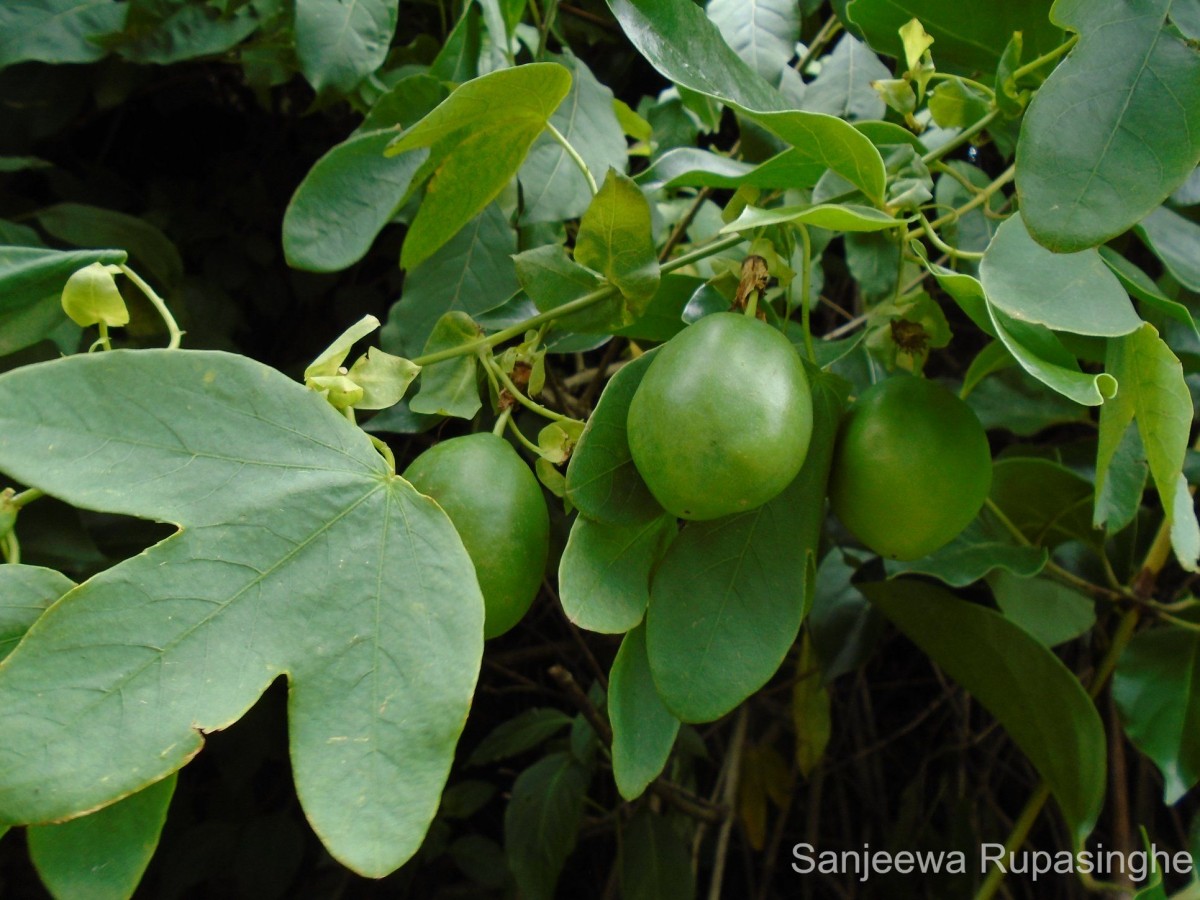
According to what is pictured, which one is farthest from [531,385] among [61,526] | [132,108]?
[132,108]

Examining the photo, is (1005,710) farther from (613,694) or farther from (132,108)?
(132,108)

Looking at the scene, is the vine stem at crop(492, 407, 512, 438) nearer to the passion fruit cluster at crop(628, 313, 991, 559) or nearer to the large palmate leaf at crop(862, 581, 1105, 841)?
the passion fruit cluster at crop(628, 313, 991, 559)

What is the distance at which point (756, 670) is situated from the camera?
50 centimetres

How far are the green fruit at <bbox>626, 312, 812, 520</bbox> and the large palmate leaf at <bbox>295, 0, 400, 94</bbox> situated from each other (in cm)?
41

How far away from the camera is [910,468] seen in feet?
1.71

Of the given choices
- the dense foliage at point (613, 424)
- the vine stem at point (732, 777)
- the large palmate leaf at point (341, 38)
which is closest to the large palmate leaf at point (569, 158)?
the dense foliage at point (613, 424)

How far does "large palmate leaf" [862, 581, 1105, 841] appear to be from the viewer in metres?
0.71

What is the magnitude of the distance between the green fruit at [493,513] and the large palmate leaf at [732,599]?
0.07m

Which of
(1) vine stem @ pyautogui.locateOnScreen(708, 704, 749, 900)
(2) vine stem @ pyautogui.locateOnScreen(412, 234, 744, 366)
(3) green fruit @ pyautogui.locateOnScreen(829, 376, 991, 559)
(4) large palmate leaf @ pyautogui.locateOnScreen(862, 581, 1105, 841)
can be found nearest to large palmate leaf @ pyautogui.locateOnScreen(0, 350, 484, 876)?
(2) vine stem @ pyautogui.locateOnScreen(412, 234, 744, 366)

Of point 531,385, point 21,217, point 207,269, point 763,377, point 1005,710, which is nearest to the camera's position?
point 763,377

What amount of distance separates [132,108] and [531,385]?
1043 mm

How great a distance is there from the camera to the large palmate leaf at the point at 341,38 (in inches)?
28.3

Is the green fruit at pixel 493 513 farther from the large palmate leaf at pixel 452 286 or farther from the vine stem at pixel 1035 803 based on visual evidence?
the vine stem at pixel 1035 803

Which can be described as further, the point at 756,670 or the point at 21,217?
the point at 21,217
